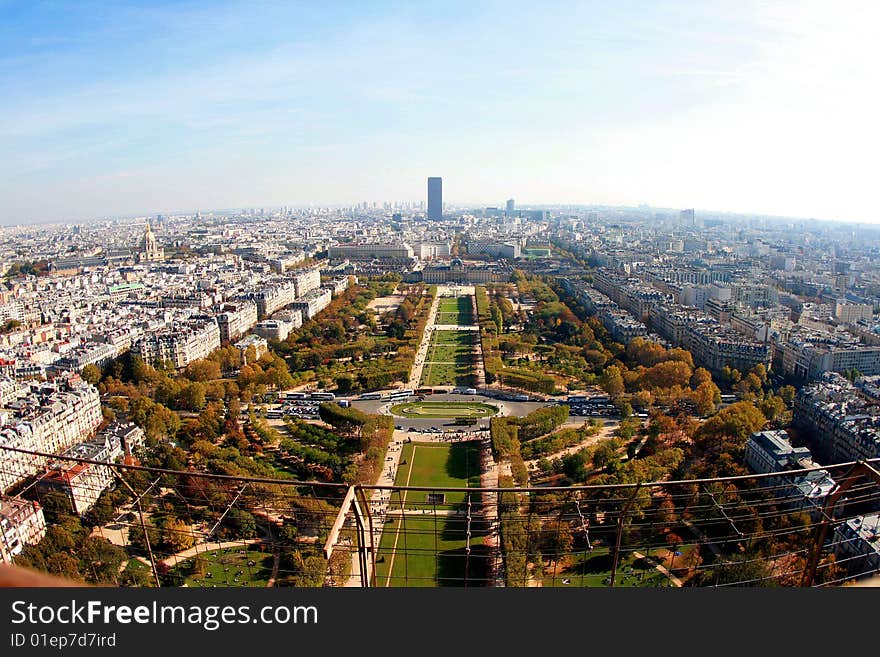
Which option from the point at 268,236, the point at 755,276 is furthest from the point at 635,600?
the point at 268,236

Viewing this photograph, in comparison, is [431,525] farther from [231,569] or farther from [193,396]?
[193,396]

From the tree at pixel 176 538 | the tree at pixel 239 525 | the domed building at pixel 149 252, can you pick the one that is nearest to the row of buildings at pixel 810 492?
the tree at pixel 239 525

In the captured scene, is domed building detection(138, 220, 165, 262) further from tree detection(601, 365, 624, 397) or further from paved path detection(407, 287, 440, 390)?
tree detection(601, 365, 624, 397)

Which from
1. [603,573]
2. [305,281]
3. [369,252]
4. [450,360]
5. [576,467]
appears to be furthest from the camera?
[369,252]

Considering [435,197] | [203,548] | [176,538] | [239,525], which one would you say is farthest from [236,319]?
[435,197]

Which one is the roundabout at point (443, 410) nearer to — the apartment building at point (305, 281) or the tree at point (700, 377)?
the tree at point (700, 377)

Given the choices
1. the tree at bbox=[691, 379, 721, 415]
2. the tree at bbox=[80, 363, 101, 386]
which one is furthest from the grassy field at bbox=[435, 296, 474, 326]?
the tree at bbox=[80, 363, 101, 386]
